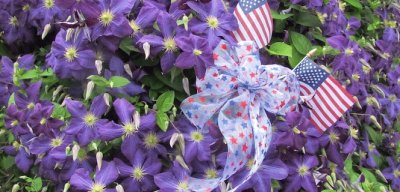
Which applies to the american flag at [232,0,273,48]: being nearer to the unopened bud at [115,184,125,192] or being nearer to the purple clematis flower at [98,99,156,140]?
the purple clematis flower at [98,99,156,140]

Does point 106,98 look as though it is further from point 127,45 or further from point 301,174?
point 301,174

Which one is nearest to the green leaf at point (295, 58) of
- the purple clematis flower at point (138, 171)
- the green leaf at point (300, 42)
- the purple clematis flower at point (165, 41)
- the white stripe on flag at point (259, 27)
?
the green leaf at point (300, 42)

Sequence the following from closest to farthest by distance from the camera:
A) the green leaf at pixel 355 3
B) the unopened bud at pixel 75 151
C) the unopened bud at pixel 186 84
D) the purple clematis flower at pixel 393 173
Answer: the unopened bud at pixel 75 151 < the unopened bud at pixel 186 84 < the purple clematis flower at pixel 393 173 < the green leaf at pixel 355 3

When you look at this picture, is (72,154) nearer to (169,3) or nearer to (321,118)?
(169,3)

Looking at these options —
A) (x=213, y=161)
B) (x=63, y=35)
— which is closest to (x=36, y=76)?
(x=63, y=35)

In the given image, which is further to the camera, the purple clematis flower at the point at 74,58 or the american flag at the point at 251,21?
the american flag at the point at 251,21

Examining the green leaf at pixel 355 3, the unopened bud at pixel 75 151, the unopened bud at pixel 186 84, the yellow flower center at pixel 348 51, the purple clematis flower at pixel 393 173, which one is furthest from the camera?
the green leaf at pixel 355 3

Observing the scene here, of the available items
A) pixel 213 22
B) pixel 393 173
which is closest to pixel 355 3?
pixel 393 173

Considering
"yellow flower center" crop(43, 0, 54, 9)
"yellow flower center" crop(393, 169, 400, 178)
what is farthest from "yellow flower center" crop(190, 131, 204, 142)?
"yellow flower center" crop(393, 169, 400, 178)

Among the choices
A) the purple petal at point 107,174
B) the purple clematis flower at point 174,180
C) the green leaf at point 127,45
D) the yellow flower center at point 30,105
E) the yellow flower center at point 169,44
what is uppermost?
Answer: the yellow flower center at point 169,44

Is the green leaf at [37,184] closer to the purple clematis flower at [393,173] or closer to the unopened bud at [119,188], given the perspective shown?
the unopened bud at [119,188]
